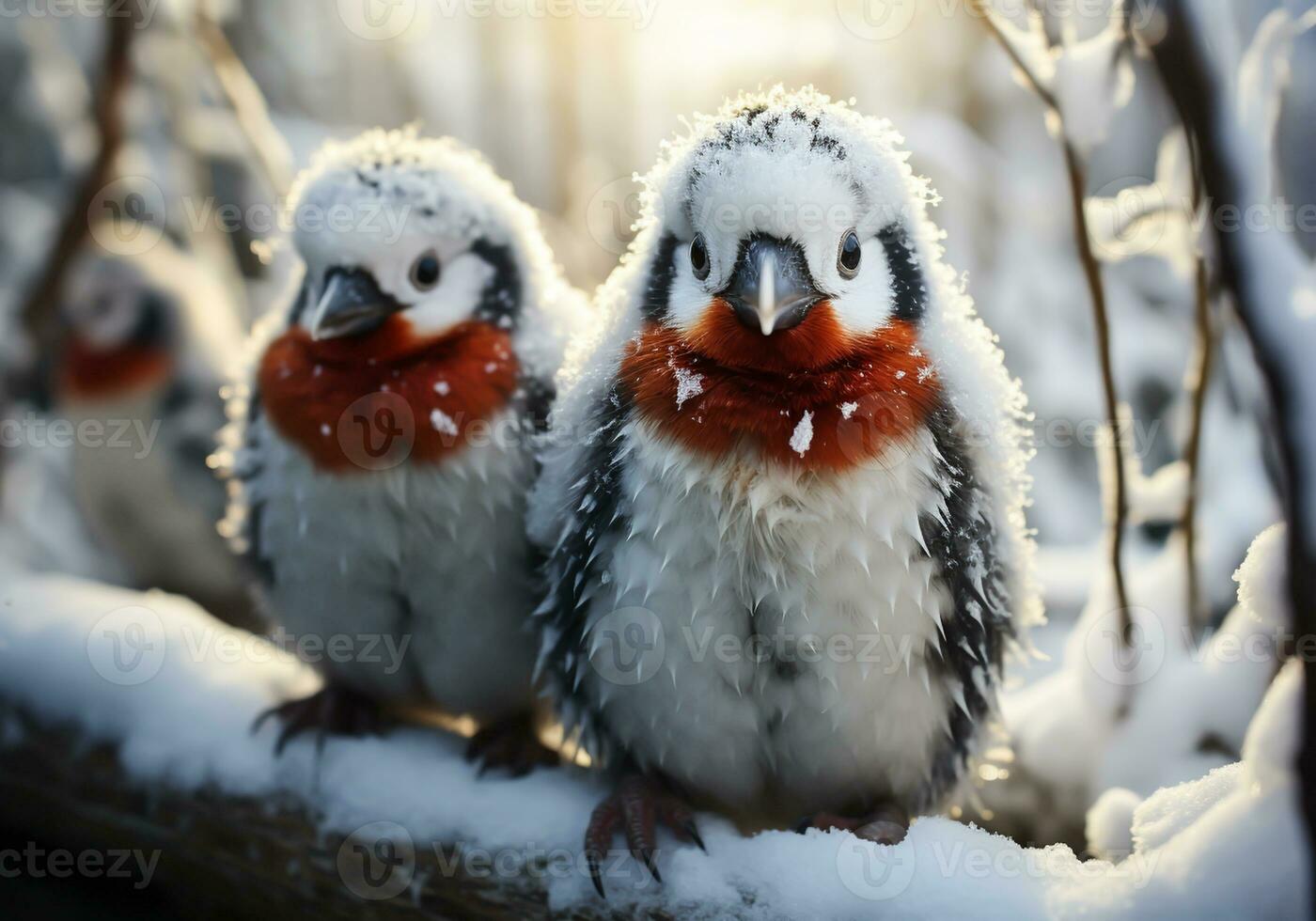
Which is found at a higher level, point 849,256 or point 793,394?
point 849,256

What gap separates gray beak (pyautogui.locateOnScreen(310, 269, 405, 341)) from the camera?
116 centimetres

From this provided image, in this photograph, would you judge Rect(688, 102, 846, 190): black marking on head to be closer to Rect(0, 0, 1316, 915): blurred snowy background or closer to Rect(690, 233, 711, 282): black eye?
Rect(690, 233, 711, 282): black eye

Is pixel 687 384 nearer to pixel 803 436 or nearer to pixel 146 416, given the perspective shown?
pixel 803 436

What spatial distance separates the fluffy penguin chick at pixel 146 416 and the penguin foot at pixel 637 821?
1.72 meters

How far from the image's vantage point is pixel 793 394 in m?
0.95

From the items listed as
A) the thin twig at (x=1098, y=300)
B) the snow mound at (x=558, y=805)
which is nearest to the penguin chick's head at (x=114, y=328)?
the snow mound at (x=558, y=805)

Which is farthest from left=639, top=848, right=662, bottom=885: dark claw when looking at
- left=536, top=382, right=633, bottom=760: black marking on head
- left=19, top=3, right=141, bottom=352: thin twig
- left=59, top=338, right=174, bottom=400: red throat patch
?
left=59, top=338, right=174, bottom=400: red throat patch

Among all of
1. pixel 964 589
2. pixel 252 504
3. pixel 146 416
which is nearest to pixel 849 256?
pixel 964 589

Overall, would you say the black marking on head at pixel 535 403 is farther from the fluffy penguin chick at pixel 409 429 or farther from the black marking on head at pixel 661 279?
the black marking on head at pixel 661 279

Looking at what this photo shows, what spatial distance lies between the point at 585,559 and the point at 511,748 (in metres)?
0.39

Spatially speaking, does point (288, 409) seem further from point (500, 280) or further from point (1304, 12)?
point (1304, 12)

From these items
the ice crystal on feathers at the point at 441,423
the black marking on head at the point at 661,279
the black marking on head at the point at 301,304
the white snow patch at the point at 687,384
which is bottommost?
the ice crystal on feathers at the point at 441,423

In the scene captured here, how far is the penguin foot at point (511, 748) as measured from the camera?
1295mm

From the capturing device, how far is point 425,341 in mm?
1228
